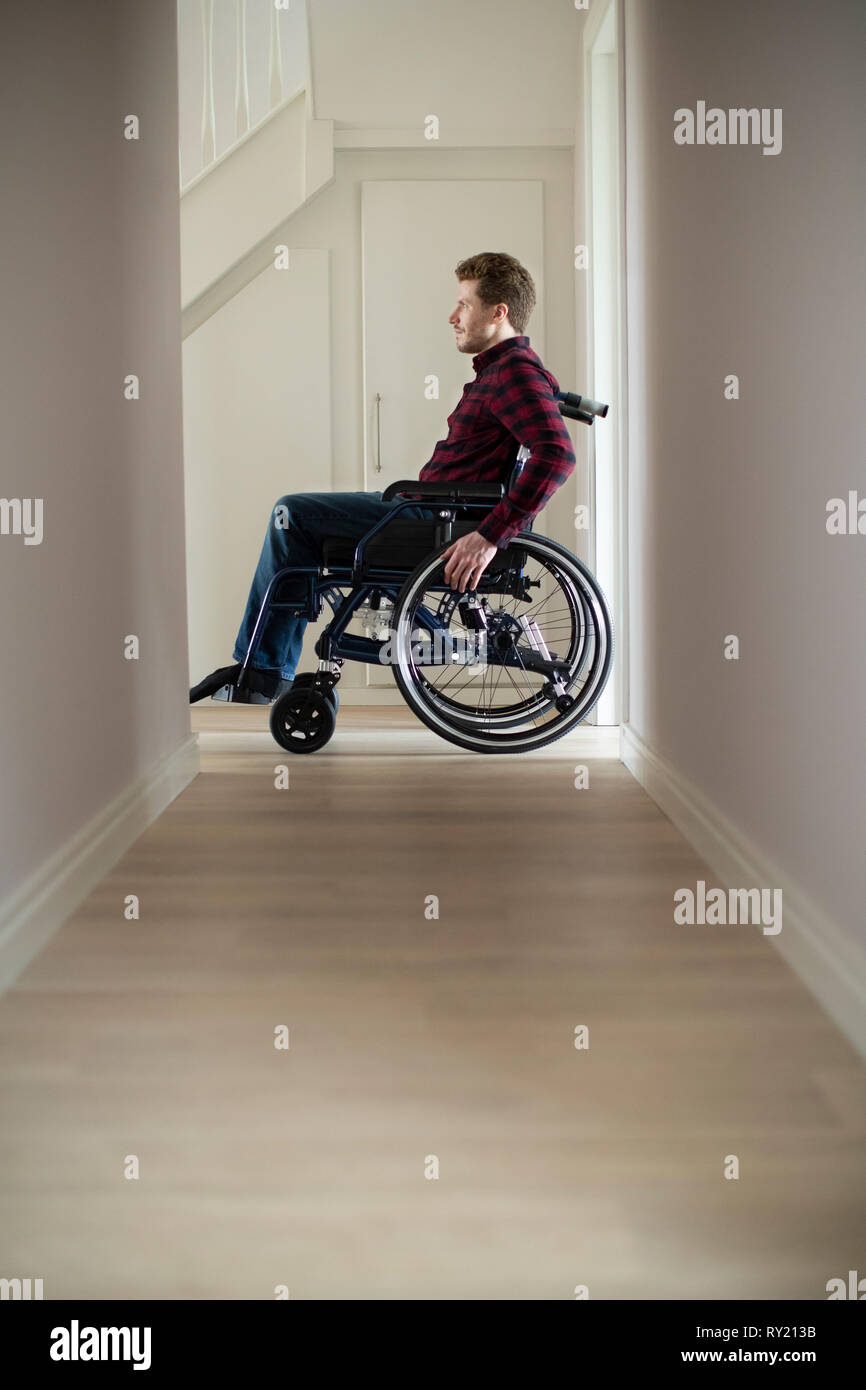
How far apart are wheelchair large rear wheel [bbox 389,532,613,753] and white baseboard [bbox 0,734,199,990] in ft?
1.95

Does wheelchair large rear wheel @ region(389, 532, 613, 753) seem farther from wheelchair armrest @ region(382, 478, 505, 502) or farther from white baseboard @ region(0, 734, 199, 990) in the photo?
white baseboard @ region(0, 734, 199, 990)

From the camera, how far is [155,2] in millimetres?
2381

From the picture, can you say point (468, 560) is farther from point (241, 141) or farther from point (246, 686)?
point (241, 141)

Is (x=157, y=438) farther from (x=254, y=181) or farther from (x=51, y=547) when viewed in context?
(x=254, y=181)

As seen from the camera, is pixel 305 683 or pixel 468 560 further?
pixel 305 683

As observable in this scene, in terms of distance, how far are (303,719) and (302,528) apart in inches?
18.3

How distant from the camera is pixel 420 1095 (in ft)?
3.37

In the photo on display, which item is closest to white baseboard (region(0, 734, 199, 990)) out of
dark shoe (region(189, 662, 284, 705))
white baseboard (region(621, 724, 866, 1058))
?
dark shoe (region(189, 662, 284, 705))

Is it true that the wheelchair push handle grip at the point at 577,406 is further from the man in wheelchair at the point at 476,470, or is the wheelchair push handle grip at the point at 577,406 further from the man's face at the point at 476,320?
the man's face at the point at 476,320

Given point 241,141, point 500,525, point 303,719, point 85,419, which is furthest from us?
point 241,141

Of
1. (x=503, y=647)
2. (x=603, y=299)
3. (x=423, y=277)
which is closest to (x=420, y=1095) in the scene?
(x=503, y=647)

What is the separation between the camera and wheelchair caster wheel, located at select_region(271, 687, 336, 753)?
2.94m

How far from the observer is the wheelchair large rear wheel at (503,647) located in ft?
8.63

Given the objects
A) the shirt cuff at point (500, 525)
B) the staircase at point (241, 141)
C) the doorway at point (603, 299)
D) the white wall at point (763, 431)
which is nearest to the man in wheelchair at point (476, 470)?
the shirt cuff at point (500, 525)
